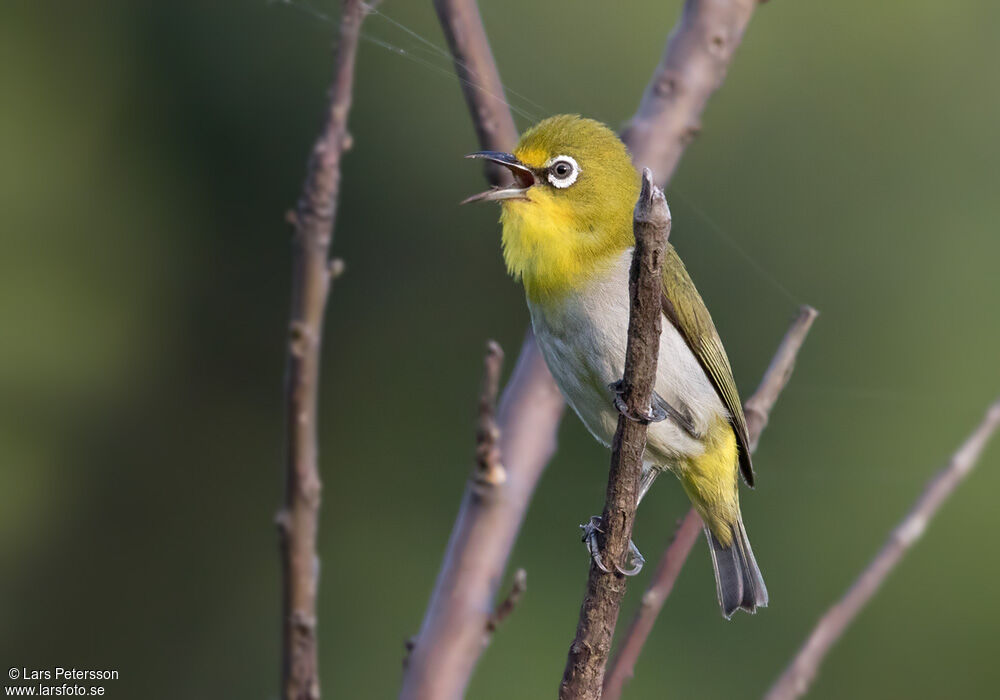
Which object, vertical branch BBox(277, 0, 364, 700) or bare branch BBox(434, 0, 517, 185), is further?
bare branch BBox(434, 0, 517, 185)

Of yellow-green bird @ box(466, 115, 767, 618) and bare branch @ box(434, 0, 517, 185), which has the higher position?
bare branch @ box(434, 0, 517, 185)

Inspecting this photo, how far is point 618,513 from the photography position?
6.97 feet

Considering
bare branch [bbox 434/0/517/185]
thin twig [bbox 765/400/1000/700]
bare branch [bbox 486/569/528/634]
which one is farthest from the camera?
bare branch [bbox 434/0/517/185]

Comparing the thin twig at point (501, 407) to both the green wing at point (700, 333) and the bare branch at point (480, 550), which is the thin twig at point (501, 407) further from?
the green wing at point (700, 333)

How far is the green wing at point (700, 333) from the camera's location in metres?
2.82

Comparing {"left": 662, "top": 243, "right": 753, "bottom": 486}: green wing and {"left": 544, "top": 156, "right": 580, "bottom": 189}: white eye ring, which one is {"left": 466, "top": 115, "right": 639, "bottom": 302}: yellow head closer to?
{"left": 544, "top": 156, "right": 580, "bottom": 189}: white eye ring

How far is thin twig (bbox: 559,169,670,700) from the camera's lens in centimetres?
200

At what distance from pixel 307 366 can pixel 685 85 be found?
57.2 inches

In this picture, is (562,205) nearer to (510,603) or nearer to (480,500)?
(480,500)

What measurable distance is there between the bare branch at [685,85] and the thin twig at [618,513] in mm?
1153

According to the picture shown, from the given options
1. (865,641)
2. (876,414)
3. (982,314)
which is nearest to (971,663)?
(865,641)

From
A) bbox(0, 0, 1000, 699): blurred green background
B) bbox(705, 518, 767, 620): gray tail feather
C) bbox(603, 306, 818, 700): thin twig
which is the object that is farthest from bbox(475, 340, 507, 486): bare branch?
bbox(0, 0, 1000, 699): blurred green background

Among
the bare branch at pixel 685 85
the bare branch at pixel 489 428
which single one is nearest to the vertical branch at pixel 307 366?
the bare branch at pixel 489 428

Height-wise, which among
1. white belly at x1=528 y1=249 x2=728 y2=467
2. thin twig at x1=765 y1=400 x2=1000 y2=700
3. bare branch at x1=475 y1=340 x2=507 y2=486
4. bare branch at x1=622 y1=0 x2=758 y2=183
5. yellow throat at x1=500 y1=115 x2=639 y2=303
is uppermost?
bare branch at x1=622 y1=0 x2=758 y2=183
